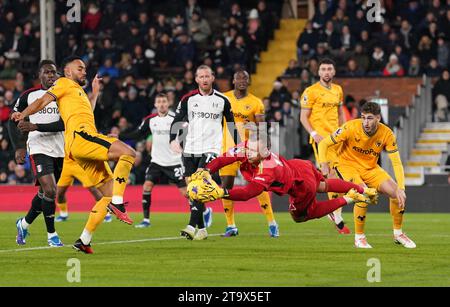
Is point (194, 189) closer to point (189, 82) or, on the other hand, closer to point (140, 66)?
point (189, 82)

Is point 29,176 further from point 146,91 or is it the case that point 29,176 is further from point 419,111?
point 419,111

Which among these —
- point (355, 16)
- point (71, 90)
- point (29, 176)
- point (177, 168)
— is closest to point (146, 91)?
point (29, 176)

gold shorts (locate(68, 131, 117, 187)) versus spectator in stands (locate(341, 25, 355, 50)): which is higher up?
spectator in stands (locate(341, 25, 355, 50))

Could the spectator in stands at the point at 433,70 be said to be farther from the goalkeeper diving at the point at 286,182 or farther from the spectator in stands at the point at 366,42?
the goalkeeper diving at the point at 286,182

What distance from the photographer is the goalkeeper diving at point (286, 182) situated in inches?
514

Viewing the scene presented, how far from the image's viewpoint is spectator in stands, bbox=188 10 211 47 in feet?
104

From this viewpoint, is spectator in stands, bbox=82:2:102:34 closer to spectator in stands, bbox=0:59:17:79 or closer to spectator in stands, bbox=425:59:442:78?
spectator in stands, bbox=0:59:17:79

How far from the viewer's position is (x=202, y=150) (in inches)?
626

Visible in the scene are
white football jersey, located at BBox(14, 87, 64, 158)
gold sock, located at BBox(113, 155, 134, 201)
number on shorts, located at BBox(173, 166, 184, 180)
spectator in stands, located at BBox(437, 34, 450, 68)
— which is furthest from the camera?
spectator in stands, located at BBox(437, 34, 450, 68)

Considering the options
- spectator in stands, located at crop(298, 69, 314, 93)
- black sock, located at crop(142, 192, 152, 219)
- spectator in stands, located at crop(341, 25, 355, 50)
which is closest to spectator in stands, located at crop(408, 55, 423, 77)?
spectator in stands, located at crop(341, 25, 355, 50)

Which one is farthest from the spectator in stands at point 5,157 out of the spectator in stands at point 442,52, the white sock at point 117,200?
the white sock at point 117,200

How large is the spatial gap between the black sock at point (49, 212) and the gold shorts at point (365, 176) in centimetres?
368

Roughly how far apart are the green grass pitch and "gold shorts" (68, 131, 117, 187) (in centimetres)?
93
